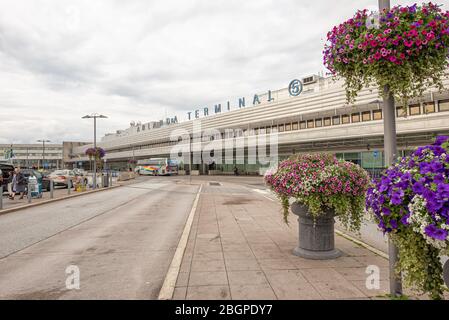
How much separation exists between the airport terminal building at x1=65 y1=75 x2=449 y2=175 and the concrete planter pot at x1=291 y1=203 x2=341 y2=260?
14798 millimetres

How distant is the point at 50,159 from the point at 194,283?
153192mm

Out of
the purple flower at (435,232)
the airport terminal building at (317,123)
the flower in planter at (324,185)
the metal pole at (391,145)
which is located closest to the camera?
the purple flower at (435,232)

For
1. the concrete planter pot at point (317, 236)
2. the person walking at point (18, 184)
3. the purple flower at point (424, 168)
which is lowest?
the concrete planter pot at point (317, 236)

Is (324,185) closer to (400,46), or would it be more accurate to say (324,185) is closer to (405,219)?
(405,219)

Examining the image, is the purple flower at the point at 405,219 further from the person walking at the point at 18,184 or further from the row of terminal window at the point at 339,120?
the row of terminal window at the point at 339,120

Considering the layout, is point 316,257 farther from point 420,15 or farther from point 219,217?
point 219,217

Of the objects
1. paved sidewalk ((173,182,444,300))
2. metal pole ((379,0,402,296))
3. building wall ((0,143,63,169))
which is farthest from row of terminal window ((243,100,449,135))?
building wall ((0,143,63,169))

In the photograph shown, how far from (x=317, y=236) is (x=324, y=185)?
113cm

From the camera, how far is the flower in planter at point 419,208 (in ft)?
7.98

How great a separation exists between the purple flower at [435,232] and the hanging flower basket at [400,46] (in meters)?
1.77

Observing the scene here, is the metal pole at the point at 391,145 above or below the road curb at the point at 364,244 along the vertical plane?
above

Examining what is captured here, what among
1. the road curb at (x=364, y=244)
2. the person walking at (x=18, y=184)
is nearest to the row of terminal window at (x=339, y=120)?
the road curb at (x=364, y=244)

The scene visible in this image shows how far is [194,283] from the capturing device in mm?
4398

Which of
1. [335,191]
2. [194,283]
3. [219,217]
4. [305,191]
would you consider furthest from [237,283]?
[219,217]
